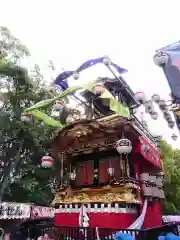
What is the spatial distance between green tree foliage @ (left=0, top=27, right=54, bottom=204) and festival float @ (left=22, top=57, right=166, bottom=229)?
161 inches

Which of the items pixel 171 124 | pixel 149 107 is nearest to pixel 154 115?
pixel 149 107

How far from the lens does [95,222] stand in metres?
9.66

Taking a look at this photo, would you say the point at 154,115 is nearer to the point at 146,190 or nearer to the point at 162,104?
the point at 162,104

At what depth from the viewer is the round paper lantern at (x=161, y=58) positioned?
26.2 ft

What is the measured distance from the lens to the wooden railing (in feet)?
21.8

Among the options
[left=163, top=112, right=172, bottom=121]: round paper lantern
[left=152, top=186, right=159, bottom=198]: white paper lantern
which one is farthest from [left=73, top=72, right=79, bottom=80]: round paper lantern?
[left=152, top=186, right=159, bottom=198]: white paper lantern

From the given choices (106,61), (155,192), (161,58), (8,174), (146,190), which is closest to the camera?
(161,58)

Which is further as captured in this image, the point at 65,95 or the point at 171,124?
the point at 171,124

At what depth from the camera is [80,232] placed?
25.2 feet

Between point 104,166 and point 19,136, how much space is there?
24.7 feet

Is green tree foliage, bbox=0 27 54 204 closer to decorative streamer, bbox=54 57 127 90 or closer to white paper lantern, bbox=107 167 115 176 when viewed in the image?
decorative streamer, bbox=54 57 127 90

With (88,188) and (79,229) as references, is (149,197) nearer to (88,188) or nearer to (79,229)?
(88,188)

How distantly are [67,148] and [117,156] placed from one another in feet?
9.30

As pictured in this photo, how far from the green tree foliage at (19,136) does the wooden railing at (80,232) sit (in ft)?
25.0
